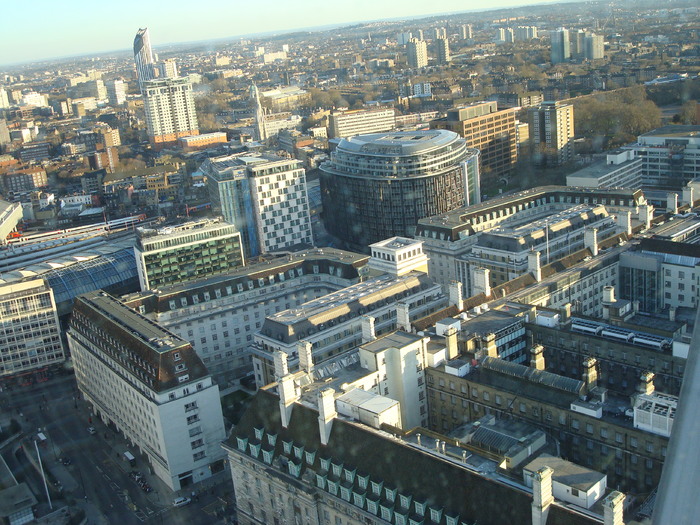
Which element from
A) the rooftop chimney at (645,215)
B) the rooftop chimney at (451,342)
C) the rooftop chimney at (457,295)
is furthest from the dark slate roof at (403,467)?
the rooftop chimney at (645,215)

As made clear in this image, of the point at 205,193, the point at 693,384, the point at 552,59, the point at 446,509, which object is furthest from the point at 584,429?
the point at 552,59

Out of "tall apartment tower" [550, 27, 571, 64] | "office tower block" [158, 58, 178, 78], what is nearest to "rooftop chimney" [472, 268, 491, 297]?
"tall apartment tower" [550, 27, 571, 64]

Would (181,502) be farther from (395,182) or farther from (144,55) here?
(144,55)

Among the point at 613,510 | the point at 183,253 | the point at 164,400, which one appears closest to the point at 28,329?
the point at 183,253

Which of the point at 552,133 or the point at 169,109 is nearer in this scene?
the point at 552,133

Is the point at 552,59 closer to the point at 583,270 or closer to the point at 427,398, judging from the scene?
the point at 583,270

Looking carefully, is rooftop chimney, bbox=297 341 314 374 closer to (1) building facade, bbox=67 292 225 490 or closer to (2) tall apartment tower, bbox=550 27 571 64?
(1) building facade, bbox=67 292 225 490
